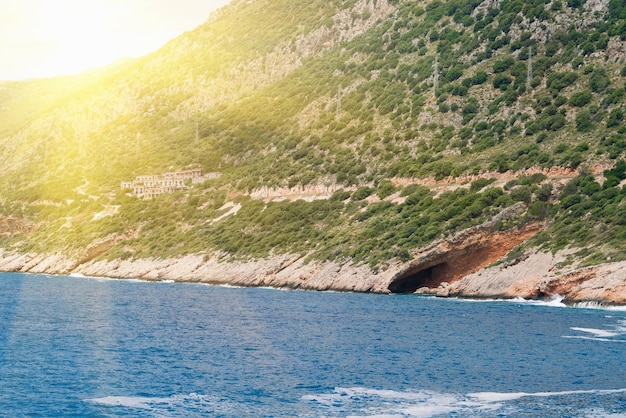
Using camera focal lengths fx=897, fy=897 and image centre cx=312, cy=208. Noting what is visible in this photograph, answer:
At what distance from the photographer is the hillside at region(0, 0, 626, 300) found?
9462 centimetres

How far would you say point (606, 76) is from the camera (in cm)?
11156

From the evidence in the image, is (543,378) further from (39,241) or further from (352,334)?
(39,241)

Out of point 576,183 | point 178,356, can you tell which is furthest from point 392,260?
point 178,356

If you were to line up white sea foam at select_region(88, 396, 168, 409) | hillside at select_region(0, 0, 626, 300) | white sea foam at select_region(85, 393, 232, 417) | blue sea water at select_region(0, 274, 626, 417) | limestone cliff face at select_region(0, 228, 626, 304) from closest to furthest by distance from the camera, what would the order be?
1. white sea foam at select_region(85, 393, 232, 417)
2. white sea foam at select_region(88, 396, 168, 409)
3. blue sea water at select_region(0, 274, 626, 417)
4. limestone cliff face at select_region(0, 228, 626, 304)
5. hillside at select_region(0, 0, 626, 300)

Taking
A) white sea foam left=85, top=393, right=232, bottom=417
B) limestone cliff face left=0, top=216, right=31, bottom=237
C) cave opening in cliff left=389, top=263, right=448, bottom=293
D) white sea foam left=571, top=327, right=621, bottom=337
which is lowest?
cave opening in cliff left=389, top=263, right=448, bottom=293

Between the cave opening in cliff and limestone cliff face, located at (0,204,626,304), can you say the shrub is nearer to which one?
limestone cliff face, located at (0,204,626,304)

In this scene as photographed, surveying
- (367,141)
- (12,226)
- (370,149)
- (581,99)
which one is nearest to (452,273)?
(581,99)

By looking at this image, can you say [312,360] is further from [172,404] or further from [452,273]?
[452,273]

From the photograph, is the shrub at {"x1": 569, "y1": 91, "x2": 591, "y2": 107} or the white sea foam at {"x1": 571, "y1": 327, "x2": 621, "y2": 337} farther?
the shrub at {"x1": 569, "y1": 91, "x2": 591, "y2": 107}

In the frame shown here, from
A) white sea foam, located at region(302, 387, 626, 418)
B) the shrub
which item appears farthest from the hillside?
white sea foam, located at region(302, 387, 626, 418)

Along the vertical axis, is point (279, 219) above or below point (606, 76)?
below

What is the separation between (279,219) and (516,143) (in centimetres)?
3179

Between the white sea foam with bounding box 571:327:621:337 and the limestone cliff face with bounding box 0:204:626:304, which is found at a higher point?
the white sea foam with bounding box 571:327:621:337

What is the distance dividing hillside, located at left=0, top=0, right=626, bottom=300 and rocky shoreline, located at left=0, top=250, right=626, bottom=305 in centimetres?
152
